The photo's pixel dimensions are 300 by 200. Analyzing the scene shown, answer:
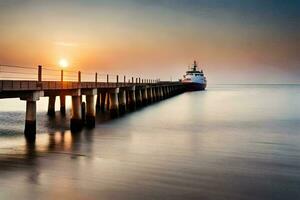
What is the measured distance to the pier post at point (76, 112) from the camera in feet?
72.5

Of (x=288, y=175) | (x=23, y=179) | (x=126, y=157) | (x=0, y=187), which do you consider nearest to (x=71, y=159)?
(x=126, y=157)

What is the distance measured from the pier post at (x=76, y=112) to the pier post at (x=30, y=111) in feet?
13.4

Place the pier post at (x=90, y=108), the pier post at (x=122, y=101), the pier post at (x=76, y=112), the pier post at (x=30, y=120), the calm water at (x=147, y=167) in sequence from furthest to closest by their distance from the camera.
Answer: the pier post at (x=122, y=101) → the pier post at (x=90, y=108) → the pier post at (x=76, y=112) → the pier post at (x=30, y=120) → the calm water at (x=147, y=167)

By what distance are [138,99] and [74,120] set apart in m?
27.3

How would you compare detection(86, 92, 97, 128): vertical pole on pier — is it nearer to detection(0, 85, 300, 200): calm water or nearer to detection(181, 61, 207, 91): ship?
detection(0, 85, 300, 200): calm water

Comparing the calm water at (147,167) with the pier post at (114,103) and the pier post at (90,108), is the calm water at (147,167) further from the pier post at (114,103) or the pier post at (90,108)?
the pier post at (114,103)

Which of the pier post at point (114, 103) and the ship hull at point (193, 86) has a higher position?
the ship hull at point (193, 86)

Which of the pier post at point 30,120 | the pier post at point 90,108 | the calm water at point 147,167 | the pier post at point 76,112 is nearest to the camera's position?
the calm water at point 147,167

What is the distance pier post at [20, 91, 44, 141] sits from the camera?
17188 millimetres

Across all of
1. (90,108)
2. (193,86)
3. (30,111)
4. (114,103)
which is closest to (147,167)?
(30,111)

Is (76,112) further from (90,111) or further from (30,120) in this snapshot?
(30,120)

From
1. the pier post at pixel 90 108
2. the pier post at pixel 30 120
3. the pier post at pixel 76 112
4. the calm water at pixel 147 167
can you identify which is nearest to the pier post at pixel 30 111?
the pier post at pixel 30 120

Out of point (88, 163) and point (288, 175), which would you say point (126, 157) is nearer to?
point (88, 163)

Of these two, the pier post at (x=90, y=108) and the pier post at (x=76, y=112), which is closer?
the pier post at (x=76, y=112)
